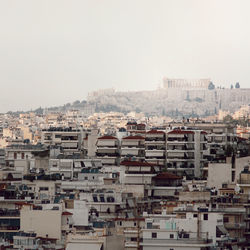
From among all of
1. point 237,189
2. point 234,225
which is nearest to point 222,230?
point 234,225

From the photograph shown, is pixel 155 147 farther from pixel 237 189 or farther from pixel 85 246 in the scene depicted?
pixel 85 246

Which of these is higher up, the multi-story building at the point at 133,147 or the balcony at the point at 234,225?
the multi-story building at the point at 133,147

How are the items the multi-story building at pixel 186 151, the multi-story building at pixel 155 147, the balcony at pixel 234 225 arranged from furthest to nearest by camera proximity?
the multi-story building at pixel 155 147
the multi-story building at pixel 186 151
the balcony at pixel 234 225

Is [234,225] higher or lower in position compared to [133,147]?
lower

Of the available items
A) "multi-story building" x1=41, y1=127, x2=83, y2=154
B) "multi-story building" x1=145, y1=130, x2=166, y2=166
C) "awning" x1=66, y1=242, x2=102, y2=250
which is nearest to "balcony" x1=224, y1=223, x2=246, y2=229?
"awning" x1=66, y1=242, x2=102, y2=250

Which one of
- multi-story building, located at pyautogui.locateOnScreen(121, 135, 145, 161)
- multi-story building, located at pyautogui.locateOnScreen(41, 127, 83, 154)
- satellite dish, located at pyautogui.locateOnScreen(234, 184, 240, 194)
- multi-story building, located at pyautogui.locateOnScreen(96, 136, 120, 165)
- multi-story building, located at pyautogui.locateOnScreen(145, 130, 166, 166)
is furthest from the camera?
multi-story building, located at pyautogui.locateOnScreen(41, 127, 83, 154)

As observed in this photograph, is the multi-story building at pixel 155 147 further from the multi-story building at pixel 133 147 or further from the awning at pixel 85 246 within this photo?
the awning at pixel 85 246

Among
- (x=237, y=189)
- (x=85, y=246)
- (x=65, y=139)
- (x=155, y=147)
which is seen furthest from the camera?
(x=65, y=139)

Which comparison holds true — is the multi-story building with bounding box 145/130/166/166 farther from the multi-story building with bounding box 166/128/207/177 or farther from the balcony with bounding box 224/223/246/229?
the balcony with bounding box 224/223/246/229

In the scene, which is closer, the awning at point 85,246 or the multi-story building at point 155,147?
the awning at point 85,246

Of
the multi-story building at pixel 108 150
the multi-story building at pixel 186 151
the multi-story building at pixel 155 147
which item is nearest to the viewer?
the multi-story building at pixel 108 150

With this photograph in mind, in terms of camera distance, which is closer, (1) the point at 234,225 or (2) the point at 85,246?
(2) the point at 85,246

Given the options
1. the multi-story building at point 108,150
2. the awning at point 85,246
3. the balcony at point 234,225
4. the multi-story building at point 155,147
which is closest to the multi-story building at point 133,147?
the multi-story building at point 108,150

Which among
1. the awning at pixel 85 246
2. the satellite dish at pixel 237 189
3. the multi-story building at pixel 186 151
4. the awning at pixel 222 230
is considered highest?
the multi-story building at pixel 186 151
